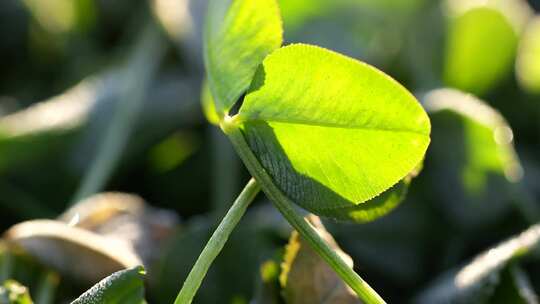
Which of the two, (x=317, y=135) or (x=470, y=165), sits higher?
(x=317, y=135)

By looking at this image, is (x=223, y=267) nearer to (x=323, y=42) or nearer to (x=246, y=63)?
(x=246, y=63)

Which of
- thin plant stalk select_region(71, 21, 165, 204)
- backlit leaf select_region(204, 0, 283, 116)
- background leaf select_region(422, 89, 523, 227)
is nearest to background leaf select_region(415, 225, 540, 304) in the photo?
background leaf select_region(422, 89, 523, 227)

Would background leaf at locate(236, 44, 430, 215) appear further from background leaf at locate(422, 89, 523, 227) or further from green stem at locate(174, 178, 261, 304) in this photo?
background leaf at locate(422, 89, 523, 227)

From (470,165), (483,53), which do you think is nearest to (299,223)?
(470,165)

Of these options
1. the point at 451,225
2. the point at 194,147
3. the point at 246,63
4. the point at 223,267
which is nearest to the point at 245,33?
the point at 246,63

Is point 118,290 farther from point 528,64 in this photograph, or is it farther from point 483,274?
point 528,64

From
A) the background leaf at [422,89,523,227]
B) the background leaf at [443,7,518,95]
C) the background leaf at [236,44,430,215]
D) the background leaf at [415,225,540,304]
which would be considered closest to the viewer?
the background leaf at [236,44,430,215]

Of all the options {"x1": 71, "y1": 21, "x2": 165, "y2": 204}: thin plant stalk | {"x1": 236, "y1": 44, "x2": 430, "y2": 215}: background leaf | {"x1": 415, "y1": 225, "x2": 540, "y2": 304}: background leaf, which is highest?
{"x1": 236, "y1": 44, "x2": 430, "y2": 215}: background leaf
